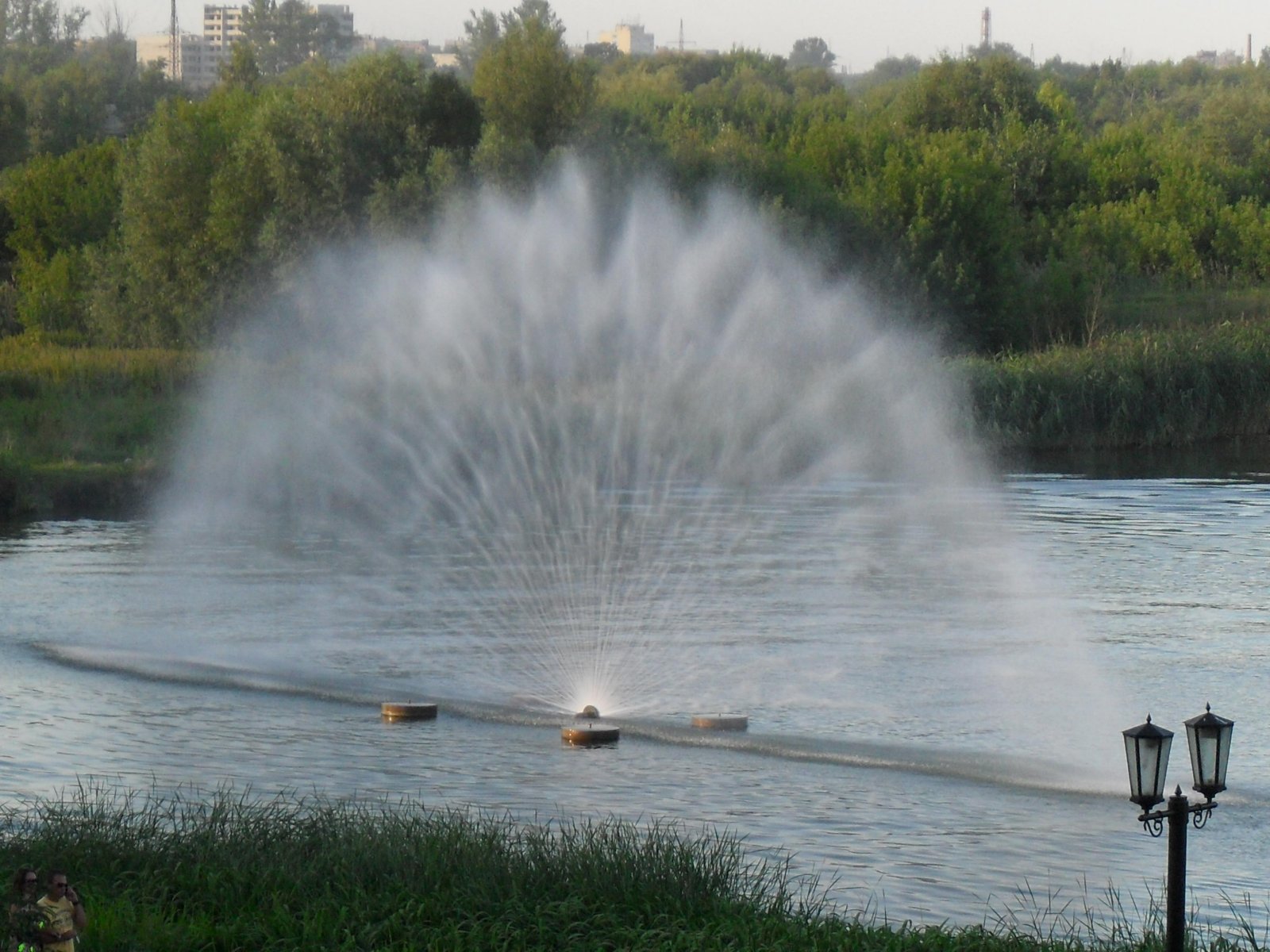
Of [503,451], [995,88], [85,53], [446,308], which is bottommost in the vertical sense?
[503,451]

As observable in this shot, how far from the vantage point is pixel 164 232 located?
48.8 m

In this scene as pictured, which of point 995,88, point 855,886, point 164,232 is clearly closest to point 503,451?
point 164,232

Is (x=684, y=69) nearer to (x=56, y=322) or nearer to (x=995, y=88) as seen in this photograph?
(x=995, y=88)

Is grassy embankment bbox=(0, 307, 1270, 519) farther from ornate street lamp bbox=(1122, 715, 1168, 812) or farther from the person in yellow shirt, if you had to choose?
ornate street lamp bbox=(1122, 715, 1168, 812)

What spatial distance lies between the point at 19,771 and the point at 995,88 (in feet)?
211

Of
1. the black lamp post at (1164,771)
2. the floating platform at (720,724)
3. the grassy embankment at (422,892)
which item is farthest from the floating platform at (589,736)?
the black lamp post at (1164,771)

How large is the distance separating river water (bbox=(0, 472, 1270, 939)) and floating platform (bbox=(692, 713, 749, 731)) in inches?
3.5

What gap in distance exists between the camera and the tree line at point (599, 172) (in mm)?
45438

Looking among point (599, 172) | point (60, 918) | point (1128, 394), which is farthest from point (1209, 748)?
point (599, 172)

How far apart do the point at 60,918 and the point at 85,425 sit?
1076 inches

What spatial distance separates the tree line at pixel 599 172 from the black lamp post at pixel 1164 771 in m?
37.4

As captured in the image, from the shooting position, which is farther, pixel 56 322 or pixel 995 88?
pixel 995 88

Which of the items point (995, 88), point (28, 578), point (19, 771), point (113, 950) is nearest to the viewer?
point (113, 950)

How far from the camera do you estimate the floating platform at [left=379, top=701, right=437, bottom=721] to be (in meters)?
14.3
